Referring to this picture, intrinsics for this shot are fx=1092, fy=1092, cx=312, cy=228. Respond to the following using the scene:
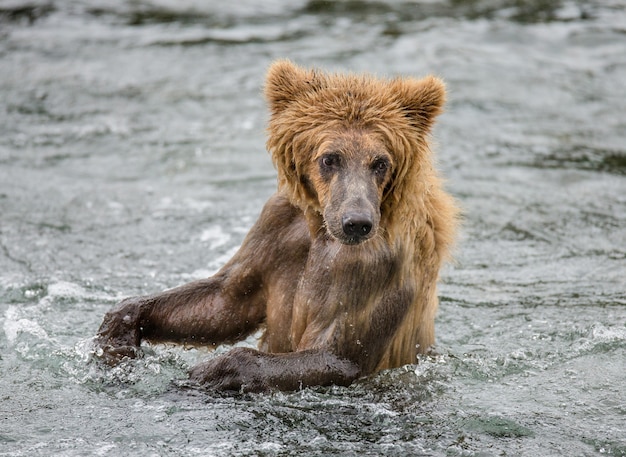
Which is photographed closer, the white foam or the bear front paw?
the bear front paw

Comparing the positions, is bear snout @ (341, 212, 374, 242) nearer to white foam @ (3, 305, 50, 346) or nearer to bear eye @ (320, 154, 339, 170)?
bear eye @ (320, 154, 339, 170)

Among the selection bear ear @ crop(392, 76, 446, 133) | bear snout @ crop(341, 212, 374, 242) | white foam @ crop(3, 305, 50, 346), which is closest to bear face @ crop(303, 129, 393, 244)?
bear snout @ crop(341, 212, 374, 242)

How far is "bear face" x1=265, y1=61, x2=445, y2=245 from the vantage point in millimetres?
5828

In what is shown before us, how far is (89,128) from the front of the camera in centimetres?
1241

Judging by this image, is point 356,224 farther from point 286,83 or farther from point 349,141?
point 286,83

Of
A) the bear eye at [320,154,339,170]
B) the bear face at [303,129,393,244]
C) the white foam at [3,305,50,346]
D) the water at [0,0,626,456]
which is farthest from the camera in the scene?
the white foam at [3,305,50,346]

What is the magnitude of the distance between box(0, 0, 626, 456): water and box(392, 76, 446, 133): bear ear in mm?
1596

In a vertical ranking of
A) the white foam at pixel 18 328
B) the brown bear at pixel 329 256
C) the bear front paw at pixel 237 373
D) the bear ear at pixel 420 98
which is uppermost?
the bear ear at pixel 420 98

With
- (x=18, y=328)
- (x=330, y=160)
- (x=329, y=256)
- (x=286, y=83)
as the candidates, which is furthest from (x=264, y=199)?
(x=330, y=160)

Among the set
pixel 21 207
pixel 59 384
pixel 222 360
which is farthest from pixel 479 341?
pixel 21 207

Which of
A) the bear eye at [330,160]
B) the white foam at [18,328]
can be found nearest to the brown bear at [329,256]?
the bear eye at [330,160]

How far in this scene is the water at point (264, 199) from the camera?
6254mm

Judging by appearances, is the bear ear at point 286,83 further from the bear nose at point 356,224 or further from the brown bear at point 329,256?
the bear nose at point 356,224

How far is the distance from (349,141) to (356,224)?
52cm
